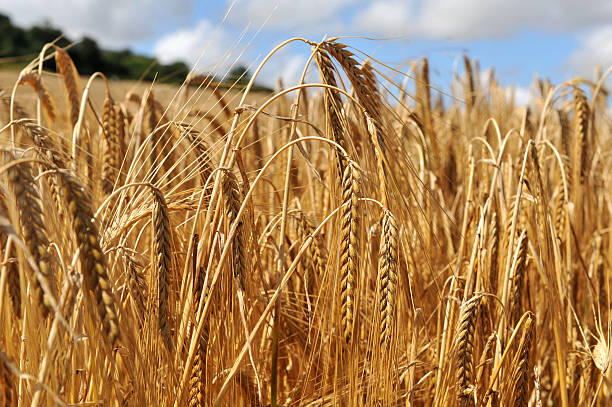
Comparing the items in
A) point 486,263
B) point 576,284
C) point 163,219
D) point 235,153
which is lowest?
point 576,284

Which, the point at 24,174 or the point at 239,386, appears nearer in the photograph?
the point at 24,174

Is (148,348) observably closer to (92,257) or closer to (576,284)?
(92,257)

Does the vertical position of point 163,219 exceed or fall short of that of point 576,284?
it exceeds it

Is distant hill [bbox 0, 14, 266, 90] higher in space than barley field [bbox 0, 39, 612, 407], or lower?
higher

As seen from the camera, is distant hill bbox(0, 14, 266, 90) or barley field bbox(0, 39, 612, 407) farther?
distant hill bbox(0, 14, 266, 90)

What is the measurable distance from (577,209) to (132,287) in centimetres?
191

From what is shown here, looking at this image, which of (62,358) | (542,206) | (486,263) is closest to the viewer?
(62,358)

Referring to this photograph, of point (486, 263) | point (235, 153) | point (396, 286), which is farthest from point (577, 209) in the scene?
point (235, 153)

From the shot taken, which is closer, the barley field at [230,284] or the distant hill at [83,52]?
the barley field at [230,284]

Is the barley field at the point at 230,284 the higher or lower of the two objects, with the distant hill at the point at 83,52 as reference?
lower

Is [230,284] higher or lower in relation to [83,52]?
lower

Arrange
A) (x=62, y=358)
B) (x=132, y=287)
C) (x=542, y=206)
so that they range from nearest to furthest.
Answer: (x=62, y=358) → (x=132, y=287) → (x=542, y=206)

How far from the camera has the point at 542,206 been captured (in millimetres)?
1419

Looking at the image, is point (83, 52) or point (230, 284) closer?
point (230, 284)
